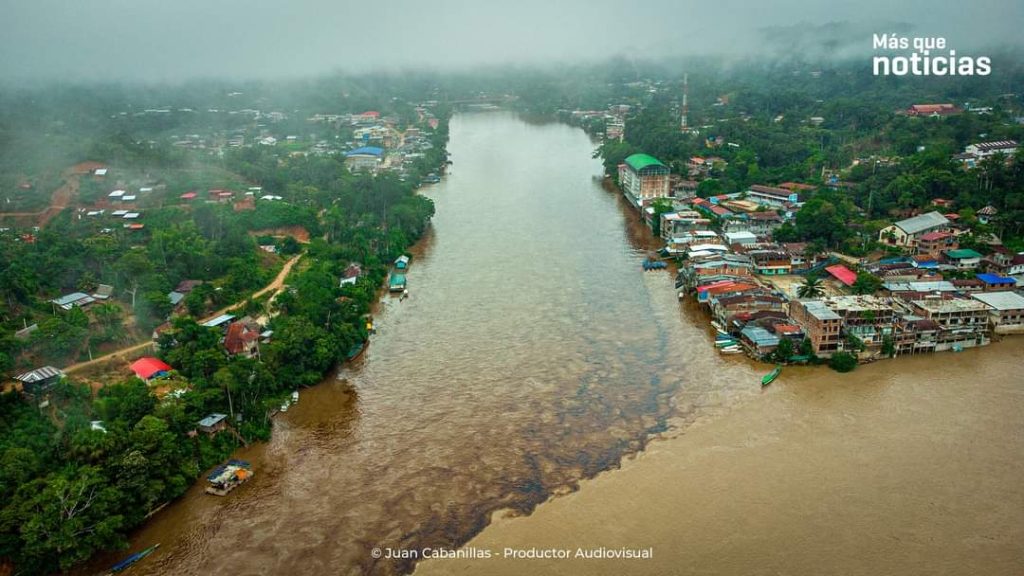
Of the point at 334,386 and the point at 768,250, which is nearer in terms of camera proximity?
the point at 334,386

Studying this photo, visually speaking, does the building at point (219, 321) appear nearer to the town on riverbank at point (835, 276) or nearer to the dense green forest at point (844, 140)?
the town on riverbank at point (835, 276)

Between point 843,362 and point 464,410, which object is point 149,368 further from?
point 843,362

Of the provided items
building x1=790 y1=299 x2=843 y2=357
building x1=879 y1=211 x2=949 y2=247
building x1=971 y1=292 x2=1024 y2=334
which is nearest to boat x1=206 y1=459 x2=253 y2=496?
building x1=790 y1=299 x2=843 y2=357

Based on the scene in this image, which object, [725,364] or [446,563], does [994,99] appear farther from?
[446,563]

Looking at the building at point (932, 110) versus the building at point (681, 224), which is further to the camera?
the building at point (932, 110)

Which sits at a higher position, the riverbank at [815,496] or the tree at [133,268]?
the tree at [133,268]

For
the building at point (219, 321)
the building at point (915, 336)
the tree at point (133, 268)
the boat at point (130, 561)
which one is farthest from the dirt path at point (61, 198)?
the building at point (915, 336)

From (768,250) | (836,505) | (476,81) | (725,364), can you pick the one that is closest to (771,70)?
(476,81)

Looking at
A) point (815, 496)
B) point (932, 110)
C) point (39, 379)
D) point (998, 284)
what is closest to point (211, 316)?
point (39, 379)
